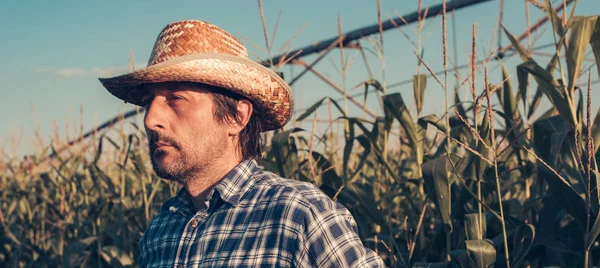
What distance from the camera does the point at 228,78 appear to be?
224 cm

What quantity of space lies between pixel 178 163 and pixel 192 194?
0.13m

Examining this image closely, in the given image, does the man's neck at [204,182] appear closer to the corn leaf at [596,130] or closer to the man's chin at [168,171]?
the man's chin at [168,171]

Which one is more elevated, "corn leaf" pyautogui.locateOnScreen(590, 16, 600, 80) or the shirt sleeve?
"corn leaf" pyautogui.locateOnScreen(590, 16, 600, 80)

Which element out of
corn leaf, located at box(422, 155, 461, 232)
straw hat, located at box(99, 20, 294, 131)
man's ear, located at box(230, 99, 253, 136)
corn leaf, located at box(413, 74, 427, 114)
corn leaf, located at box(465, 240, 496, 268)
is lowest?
corn leaf, located at box(465, 240, 496, 268)

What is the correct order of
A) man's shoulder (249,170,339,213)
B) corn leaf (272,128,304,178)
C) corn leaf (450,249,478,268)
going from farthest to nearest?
corn leaf (272,128,304,178) → corn leaf (450,249,478,268) → man's shoulder (249,170,339,213)

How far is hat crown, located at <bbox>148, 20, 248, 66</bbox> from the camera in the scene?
2324 mm

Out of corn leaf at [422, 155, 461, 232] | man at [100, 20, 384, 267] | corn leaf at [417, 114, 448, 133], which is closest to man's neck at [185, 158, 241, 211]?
man at [100, 20, 384, 267]

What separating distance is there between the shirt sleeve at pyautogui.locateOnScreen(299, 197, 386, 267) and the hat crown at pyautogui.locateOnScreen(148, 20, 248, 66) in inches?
30.6

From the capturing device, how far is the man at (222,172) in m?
1.83

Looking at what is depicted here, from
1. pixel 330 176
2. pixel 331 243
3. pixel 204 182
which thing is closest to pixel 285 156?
pixel 330 176

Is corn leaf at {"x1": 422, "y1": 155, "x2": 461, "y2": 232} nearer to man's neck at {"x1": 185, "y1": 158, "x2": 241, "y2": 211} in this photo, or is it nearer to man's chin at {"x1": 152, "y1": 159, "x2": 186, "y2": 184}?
man's neck at {"x1": 185, "y1": 158, "x2": 241, "y2": 211}

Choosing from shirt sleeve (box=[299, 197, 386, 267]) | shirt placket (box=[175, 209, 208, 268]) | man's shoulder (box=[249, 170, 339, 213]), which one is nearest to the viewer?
shirt sleeve (box=[299, 197, 386, 267])

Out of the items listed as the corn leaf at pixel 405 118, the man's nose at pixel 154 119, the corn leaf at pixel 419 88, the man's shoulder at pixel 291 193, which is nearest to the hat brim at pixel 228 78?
the man's nose at pixel 154 119

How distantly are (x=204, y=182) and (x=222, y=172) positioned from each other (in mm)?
68
